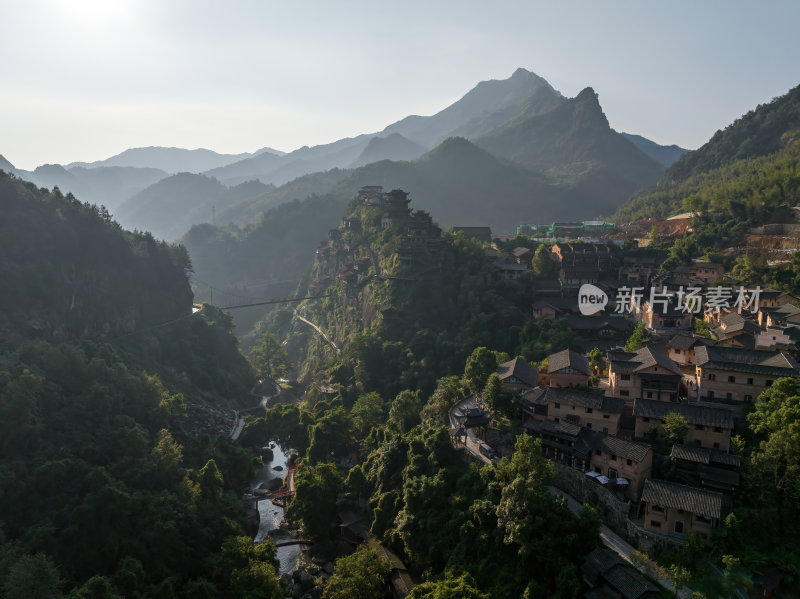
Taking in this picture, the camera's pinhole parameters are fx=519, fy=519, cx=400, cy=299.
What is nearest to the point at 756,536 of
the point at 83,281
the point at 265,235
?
the point at 83,281

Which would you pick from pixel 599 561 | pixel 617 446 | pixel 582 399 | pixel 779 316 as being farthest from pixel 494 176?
pixel 599 561

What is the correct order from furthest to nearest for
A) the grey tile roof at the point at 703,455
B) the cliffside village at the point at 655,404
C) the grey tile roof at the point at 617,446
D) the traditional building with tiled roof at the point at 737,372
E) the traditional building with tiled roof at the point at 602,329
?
the traditional building with tiled roof at the point at 602,329 → the traditional building with tiled roof at the point at 737,372 → the grey tile roof at the point at 617,446 → the grey tile roof at the point at 703,455 → the cliffside village at the point at 655,404

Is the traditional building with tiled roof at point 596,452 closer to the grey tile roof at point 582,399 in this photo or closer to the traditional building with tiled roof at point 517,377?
the grey tile roof at point 582,399

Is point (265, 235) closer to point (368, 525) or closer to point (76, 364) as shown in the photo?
point (76, 364)

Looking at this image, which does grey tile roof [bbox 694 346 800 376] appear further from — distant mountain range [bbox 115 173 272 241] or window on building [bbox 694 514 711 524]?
distant mountain range [bbox 115 173 272 241]

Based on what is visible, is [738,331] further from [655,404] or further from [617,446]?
[617,446]

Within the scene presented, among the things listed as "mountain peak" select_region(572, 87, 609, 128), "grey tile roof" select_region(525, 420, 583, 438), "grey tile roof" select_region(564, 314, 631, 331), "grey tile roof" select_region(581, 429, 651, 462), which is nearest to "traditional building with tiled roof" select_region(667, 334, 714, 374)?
→ "grey tile roof" select_region(581, 429, 651, 462)

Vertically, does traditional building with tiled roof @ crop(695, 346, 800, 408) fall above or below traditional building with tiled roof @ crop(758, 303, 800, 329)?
below

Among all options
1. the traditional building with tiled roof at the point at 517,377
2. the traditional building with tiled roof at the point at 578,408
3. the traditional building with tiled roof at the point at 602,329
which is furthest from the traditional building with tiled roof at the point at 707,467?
the traditional building with tiled roof at the point at 602,329
